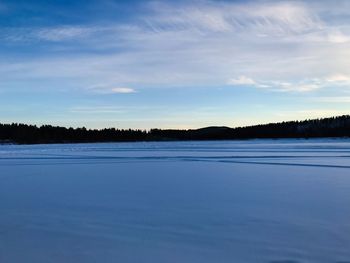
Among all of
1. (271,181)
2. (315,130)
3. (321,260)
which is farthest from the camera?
(315,130)

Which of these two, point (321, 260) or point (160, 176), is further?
point (160, 176)

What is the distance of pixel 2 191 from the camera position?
8672 millimetres

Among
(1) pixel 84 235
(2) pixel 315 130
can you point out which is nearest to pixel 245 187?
(1) pixel 84 235

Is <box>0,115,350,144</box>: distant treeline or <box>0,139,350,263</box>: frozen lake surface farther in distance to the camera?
<box>0,115,350,144</box>: distant treeline

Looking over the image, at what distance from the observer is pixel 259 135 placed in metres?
104

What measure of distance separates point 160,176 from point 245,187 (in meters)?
3.14

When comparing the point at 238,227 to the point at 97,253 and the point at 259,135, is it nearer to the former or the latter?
the point at 97,253

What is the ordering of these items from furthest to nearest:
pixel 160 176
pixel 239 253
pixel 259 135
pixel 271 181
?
pixel 259 135
pixel 160 176
pixel 271 181
pixel 239 253

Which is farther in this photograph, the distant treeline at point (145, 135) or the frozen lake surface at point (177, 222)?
the distant treeline at point (145, 135)

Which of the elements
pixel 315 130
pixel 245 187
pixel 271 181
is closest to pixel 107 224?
pixel 245 187

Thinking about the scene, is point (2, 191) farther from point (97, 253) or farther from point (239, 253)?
point (239, 253)

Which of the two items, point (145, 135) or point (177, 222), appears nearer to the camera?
point (177, 222)

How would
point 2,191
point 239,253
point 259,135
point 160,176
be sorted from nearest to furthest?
point 239,253 < point 2,191 < point 160,176 < point 259,135

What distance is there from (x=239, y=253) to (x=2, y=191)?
6.09 metres
